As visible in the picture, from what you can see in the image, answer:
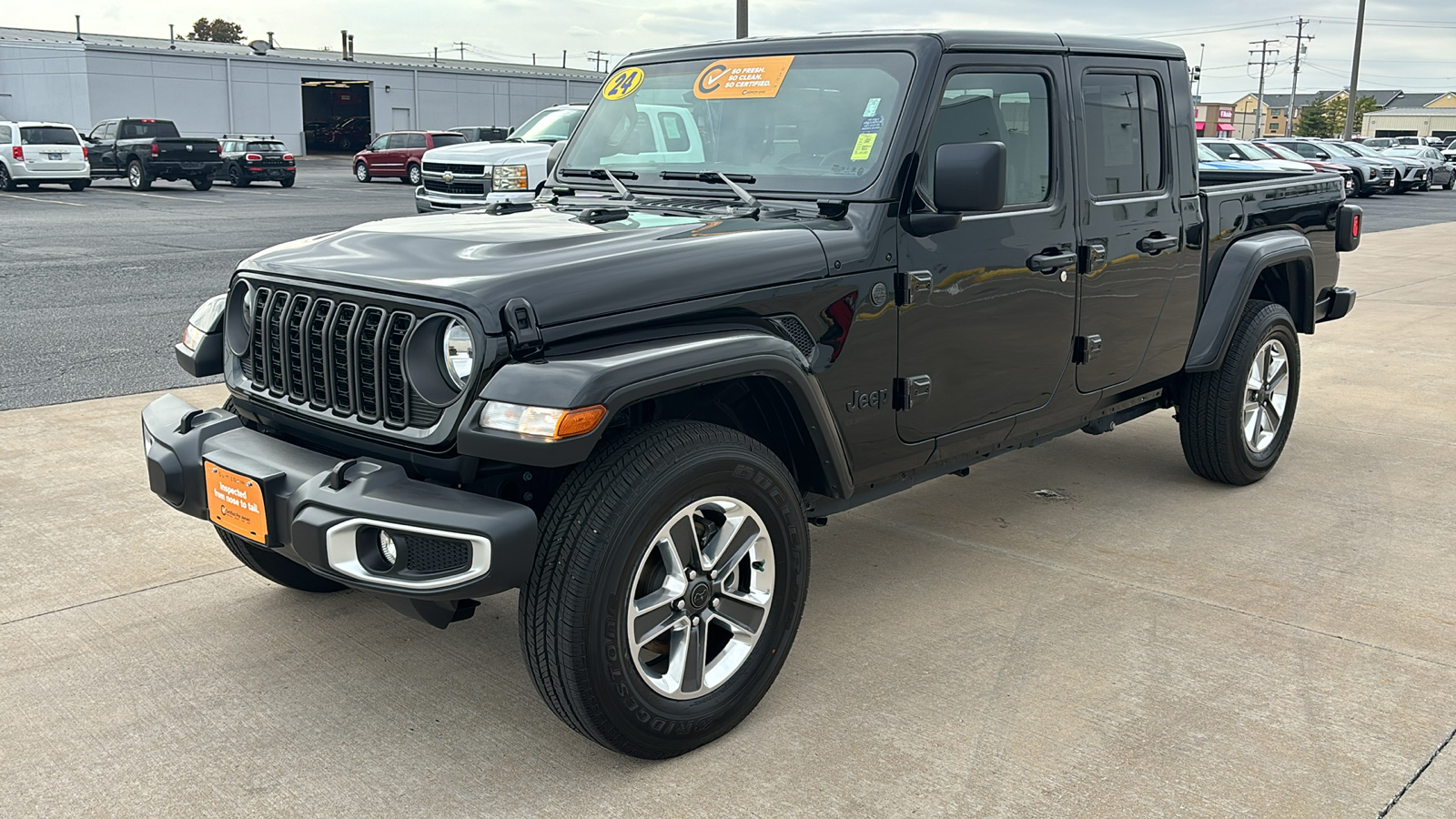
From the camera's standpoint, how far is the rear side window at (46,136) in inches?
1009

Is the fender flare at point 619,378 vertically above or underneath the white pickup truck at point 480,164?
underneath

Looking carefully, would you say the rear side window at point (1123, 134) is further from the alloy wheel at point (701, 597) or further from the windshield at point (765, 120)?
the alloy wheel at point (701, 597)

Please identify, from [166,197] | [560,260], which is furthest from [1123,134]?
[166,197]

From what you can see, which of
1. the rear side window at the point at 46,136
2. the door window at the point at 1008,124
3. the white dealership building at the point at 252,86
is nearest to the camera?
the door window at the point at 1008,124

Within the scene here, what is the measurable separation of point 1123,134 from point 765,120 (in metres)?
1.54

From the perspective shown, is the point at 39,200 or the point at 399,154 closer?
the point at 39,200

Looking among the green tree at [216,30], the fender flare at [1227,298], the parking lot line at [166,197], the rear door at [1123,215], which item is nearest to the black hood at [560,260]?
the rear door at [1123,215]

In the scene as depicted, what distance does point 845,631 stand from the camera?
393 centimetres

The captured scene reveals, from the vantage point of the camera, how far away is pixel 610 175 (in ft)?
14.1

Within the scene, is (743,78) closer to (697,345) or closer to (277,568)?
(697,345)

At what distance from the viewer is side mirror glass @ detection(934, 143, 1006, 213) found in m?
3.43

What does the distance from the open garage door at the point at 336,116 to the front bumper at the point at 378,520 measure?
180 ft

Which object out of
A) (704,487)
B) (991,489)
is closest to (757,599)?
(704,487)

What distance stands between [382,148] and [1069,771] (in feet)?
110
